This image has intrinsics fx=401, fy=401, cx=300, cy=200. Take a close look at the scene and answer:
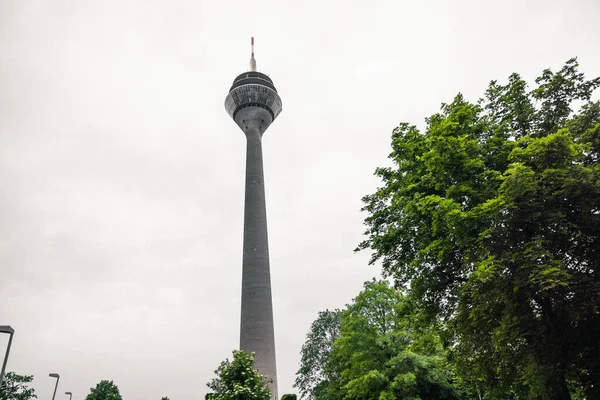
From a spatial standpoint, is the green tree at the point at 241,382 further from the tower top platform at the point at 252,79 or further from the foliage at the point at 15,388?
the tower top platform at the point at 252,79

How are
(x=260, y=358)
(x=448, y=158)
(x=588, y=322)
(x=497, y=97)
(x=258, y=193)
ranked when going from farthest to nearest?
(x=258, y=193) → (x=260, y=358) → (x=497, y=97) → (x=448, y=158) → (x=588, y=322)

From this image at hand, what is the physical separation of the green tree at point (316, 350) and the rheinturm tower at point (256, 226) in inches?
235

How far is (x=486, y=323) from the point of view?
14.3 meters

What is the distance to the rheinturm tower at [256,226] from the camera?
4678 centimetres

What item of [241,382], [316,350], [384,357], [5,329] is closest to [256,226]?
[316,350]

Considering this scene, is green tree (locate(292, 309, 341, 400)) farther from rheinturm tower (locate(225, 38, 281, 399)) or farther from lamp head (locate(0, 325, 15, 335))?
lamp head (locate(0, 325, 15, 335))

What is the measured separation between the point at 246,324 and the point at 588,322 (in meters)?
39.7

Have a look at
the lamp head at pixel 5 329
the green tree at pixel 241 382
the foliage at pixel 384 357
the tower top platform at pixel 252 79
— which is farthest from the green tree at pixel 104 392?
the lamp head at pixel 5 329

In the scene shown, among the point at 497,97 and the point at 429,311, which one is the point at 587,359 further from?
the point at 497,97

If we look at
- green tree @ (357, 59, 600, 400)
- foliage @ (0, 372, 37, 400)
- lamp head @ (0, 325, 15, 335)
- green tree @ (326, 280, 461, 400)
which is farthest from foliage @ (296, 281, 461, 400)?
foliage @ (0, 372, 37, 400)

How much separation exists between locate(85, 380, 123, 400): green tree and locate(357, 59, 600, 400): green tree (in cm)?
5589

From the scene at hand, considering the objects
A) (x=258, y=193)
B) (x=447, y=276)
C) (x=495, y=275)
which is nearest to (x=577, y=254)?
(x=495, y=275)

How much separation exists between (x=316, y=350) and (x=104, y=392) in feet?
106

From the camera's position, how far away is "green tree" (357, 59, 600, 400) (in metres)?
12.5
